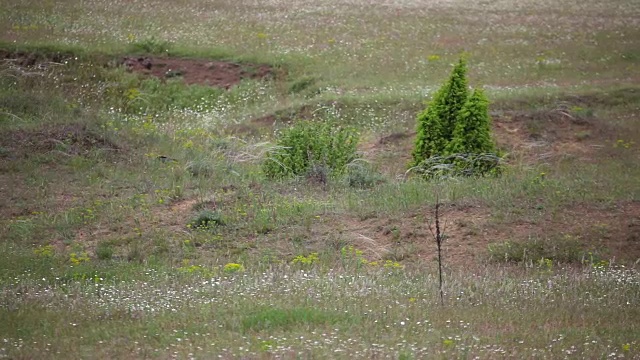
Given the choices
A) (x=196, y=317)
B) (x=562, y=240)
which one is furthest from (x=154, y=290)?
(x=562, y=240)

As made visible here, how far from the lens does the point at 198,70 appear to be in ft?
75.3

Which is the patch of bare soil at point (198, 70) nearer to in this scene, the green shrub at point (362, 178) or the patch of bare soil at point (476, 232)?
the green shrub at point (362, 178)

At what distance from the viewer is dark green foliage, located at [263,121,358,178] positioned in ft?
48.0

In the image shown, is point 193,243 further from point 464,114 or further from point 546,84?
point 546,84

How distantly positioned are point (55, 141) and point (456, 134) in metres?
7.22

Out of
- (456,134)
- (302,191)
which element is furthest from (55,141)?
(456,134)

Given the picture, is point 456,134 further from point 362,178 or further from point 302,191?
point 302,191

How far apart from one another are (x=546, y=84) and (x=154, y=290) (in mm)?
15908

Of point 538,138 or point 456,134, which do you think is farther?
point 538,138

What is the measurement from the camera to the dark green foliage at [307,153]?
1464 centimetres

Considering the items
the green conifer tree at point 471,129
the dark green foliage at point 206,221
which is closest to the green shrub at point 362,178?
the green conifer tree at point 471,129

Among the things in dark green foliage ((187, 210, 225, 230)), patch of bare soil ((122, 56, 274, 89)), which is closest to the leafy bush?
dark green foliage ((187, 210, 225, 230))

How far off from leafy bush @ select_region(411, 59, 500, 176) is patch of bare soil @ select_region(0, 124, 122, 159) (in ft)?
18.7

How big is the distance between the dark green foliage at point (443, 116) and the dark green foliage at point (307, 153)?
131 cm
